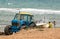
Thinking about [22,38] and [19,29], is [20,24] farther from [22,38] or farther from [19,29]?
[22,38]

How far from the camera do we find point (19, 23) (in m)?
18.8

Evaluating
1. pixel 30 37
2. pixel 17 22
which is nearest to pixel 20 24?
pixel 17 22

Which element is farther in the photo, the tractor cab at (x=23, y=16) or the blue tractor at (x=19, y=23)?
the tractor cab at (x=23, y=16)

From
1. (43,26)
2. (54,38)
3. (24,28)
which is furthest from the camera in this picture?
(43,26)

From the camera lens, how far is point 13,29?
61.9 ft

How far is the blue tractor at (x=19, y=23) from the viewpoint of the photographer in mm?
18828

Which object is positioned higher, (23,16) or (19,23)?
(23,16)

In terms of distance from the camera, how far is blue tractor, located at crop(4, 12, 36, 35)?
18.8 metres

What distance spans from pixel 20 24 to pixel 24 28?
482mm

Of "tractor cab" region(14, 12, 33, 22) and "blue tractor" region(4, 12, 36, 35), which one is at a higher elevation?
"tractor cab" region(14, 12, 33, 22)

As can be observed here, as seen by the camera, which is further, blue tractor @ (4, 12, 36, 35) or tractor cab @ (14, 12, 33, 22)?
tractor cab @ (14, 12, 33, 22)

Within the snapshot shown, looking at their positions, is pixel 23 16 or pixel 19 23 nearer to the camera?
pixel 19 23

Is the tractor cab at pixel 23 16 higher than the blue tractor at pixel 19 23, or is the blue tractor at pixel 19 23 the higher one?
the tractor cab at pixel 23 16

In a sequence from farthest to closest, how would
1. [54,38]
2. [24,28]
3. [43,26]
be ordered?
[43,26]
[24,28]
[54,38]
